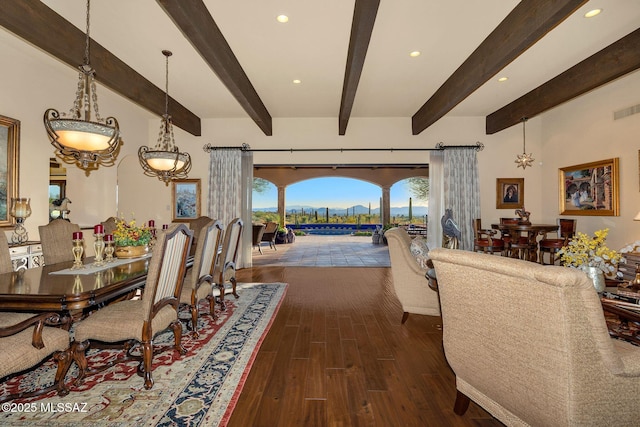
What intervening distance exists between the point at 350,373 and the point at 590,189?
543 centimetres

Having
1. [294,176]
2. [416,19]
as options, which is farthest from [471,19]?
[294,176]

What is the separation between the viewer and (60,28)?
305cm

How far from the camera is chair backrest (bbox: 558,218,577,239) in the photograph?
17.4ft

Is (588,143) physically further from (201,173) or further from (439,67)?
(201,173)

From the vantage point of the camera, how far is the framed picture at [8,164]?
3531mm

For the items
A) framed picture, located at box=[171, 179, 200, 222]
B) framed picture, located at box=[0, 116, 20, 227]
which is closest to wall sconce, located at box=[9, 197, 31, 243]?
framed picture, located at box=[0, 116, 20, 227]

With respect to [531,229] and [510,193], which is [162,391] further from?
[510,193]

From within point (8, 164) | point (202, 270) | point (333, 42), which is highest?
point (333, 42)

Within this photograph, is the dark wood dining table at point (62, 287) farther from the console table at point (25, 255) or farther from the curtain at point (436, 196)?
the curtain at point (436, 196)

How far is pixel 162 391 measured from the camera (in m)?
2.01

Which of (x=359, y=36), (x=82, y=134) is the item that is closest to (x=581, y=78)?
(x=359, y=36)

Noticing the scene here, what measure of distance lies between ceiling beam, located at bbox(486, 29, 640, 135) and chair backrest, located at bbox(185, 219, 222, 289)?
4929 millimetres

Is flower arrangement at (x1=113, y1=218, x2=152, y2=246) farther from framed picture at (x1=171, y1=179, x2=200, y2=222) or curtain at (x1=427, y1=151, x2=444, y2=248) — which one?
curtain at (x1=427, y1=151, x2=444, y2=248)

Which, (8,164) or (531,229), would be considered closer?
(8,164)
